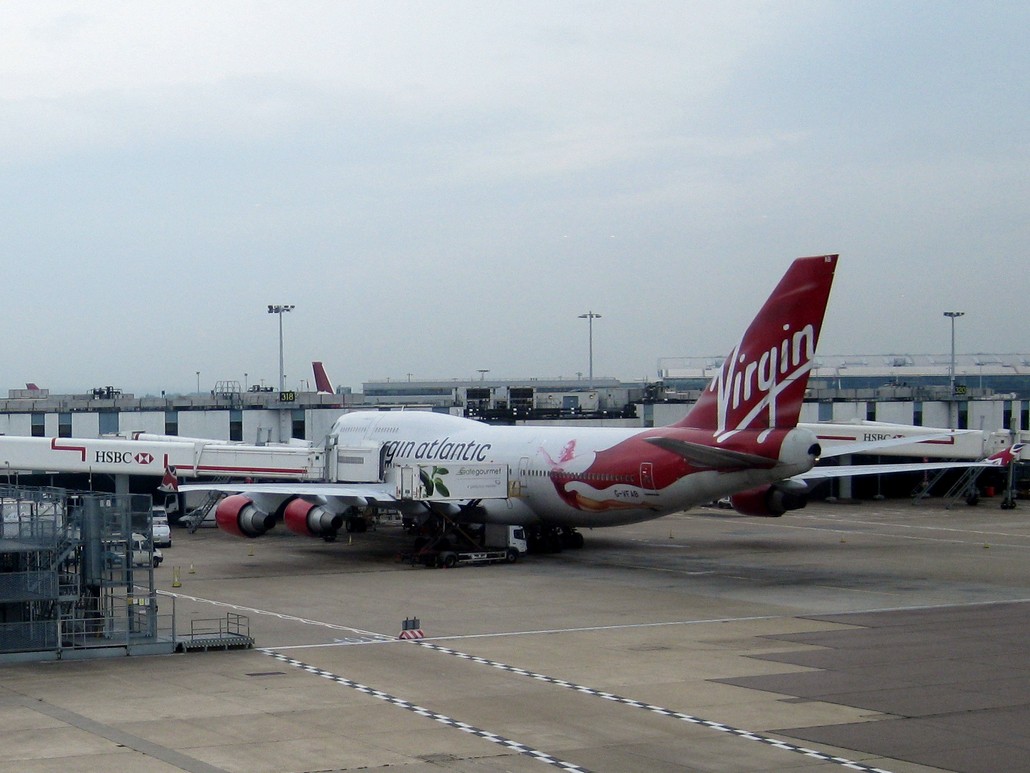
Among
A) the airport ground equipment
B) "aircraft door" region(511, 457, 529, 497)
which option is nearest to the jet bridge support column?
"aircraft door" region(511, 457, 529, 497)

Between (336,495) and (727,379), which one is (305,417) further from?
(727,379)

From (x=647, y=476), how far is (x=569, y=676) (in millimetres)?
17938

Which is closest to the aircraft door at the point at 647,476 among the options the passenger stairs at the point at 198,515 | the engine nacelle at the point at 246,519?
the engine nacelle at the point at 246,519

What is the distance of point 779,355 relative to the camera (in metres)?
40.8

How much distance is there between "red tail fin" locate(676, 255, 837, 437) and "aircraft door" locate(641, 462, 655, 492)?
3.18 meters

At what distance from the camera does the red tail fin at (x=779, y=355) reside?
39625mm

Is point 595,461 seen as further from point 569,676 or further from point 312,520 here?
point 569,676

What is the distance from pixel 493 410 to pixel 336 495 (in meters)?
36.2

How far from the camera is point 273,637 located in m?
32.2

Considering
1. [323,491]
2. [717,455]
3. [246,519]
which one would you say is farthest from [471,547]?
[717,455]

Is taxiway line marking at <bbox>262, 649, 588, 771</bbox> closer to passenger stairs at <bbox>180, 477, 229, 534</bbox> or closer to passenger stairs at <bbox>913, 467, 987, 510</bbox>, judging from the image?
passenger stairs at <bbox>180, 477, 229, 534</bbox>

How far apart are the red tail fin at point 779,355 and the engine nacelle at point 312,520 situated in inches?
691

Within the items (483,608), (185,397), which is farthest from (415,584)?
(185,397)

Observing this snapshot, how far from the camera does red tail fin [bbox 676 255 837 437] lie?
130ft
